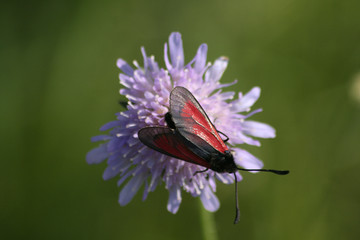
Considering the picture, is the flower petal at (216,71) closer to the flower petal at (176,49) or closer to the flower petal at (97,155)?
the flower petal at (176,49)

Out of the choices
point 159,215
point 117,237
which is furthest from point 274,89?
point 117,237

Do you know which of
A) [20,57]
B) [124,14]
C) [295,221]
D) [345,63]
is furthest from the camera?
[124,14]

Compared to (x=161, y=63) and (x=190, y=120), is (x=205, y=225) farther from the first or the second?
(x=161, y=63)

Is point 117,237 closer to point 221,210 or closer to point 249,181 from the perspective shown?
point 221,210

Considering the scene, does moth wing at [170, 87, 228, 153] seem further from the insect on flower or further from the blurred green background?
the blurred green background

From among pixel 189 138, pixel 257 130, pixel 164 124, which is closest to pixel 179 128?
pixel 189 138

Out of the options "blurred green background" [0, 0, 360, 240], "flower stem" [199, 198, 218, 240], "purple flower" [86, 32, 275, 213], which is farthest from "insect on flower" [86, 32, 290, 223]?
"blurred green background" [0, 0, 360, 240]
